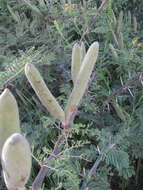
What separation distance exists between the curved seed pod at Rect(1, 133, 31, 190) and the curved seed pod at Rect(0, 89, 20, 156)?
3 centimetres

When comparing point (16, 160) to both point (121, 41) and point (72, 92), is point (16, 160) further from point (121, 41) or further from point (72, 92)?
point (121, 41)

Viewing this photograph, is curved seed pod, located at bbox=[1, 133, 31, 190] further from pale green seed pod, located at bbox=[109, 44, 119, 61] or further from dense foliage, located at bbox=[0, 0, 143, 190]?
pale green seed pod, located at bbox=[109, 44, 119, 61]

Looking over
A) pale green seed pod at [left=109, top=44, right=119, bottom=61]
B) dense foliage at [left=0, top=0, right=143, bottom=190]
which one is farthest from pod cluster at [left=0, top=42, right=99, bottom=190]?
pale green seed pod at [left=109, top=44, right=119, bottom=61]

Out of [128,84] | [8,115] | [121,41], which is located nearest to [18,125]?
[8,115]

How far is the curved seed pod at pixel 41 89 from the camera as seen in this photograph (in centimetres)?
45

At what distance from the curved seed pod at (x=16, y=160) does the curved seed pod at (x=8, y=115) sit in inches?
1.3

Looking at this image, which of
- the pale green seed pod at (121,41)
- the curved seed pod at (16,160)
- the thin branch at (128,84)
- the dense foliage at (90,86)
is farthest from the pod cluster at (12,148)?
the pale green seed pod at (121,41)

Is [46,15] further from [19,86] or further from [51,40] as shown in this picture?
[19,86]

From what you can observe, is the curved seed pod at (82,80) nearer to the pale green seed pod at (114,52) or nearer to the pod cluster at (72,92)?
the pod cluster at (72,92)

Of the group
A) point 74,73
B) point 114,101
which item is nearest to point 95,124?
point 114,101

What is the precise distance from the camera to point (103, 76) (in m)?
1.00

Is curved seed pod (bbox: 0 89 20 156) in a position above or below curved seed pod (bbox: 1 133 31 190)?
above

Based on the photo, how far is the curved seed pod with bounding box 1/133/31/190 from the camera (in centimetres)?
36

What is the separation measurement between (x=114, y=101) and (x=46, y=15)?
37 cm
